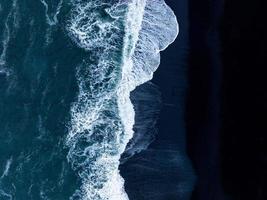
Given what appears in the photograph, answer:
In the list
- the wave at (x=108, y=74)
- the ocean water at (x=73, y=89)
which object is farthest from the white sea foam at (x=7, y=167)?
the wave at (x=108, y=74)

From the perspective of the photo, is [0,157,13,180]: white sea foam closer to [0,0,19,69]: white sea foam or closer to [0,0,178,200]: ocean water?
[0,0,178,200]: ocean water

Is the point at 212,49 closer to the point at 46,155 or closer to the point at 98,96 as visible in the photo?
the point at 98,96

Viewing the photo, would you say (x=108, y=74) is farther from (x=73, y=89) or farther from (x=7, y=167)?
(x=7, y=167)

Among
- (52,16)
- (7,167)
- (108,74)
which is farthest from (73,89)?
(7,167)

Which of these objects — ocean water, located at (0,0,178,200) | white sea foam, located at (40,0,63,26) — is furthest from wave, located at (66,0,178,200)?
white sea foam, located at (40,0,63,26)

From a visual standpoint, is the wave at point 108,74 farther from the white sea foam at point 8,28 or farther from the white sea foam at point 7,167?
the white sea foam at point 7,167
